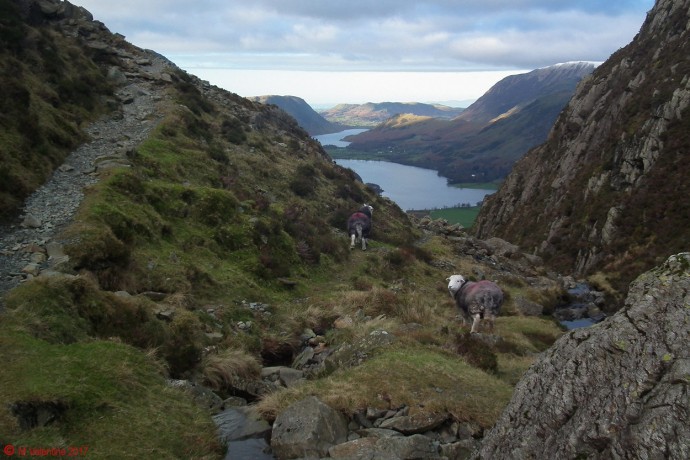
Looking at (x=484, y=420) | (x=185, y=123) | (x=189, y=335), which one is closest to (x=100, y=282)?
(x=189, y=335)

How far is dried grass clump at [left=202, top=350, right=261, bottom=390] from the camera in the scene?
35.7 ft

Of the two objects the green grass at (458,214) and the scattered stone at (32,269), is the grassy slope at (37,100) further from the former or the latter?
the green grass at (458,214)

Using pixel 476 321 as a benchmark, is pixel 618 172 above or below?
above

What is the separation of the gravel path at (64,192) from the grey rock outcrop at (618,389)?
10.5 m

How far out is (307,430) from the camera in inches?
323

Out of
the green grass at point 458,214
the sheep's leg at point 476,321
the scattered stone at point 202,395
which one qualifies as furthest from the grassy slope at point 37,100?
the green grass at point 458,214

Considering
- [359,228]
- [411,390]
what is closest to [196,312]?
[411,390]

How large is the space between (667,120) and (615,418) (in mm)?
60072

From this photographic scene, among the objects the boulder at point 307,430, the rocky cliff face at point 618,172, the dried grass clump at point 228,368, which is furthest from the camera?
the rocky cliff face at point 618,172

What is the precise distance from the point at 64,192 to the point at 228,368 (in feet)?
35.9

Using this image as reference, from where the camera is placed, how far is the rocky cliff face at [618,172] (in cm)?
4762

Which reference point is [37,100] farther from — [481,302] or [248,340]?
[481,302]

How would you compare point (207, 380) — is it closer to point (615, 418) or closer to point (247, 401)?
point (247, 401)

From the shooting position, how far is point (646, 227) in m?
48.0
